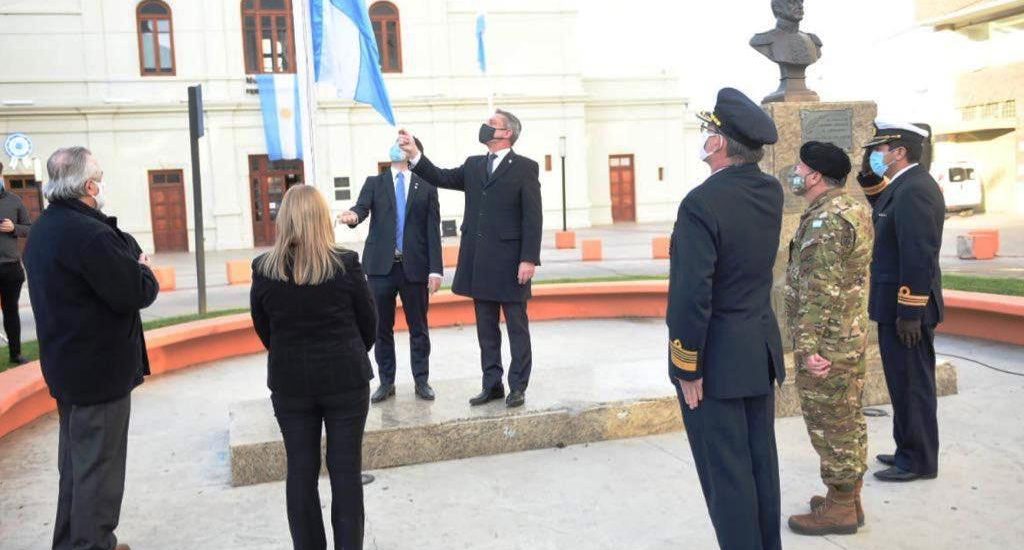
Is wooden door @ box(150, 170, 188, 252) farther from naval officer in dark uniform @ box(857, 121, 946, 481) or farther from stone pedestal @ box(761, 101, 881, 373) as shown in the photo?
naval officer in dark uniform @ box(857, 121, 946, 481)

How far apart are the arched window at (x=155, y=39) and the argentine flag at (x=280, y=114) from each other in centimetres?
350

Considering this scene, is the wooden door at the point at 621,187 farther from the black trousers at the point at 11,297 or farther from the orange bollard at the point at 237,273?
the black trousers at the point at 11,297

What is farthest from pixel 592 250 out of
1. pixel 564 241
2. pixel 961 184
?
pixel 961 184

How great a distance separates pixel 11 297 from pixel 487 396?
16.8ft

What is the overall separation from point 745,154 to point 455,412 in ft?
9.28

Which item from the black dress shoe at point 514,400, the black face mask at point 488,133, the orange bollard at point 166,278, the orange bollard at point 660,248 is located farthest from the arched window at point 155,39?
the black dress shoe at point 514,400

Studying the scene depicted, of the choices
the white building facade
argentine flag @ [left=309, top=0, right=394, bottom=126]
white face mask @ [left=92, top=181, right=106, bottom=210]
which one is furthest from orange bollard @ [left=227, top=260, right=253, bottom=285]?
white face mask @ [left=92, top=181, right=106, bottom=210]

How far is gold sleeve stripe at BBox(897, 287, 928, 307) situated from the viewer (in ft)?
15.3

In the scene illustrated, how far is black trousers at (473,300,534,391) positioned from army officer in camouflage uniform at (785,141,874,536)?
76.8 inches

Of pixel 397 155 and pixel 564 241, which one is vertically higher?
pixel 397 155

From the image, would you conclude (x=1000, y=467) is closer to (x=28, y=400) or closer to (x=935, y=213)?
(x=935, y=213)

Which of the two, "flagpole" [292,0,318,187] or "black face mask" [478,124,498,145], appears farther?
"flagpole" [292,0,318,187]

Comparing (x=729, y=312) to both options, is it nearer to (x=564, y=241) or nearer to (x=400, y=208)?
(x=400, y=208)

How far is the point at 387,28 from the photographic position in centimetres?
3122
